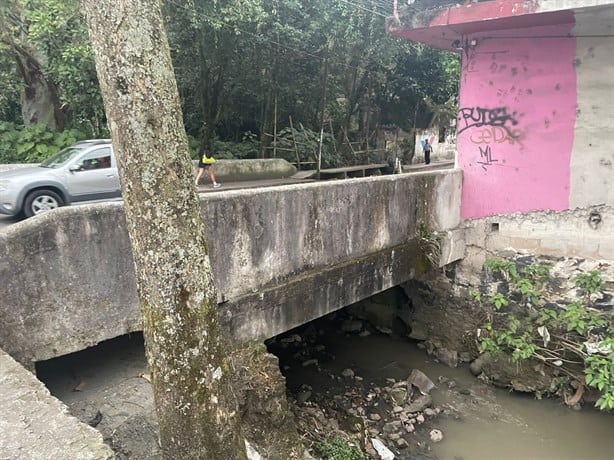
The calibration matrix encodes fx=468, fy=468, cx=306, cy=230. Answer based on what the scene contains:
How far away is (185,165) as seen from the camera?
2205mm

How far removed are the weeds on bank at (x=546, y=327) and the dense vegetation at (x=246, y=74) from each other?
8.20 m

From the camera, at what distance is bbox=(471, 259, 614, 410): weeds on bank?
6.49 metres

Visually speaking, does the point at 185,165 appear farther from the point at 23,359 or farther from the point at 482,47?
the point at 482,47


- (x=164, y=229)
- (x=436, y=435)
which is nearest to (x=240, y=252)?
(x=164, y=229)

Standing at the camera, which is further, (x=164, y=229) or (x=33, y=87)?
(x=33, y=87)

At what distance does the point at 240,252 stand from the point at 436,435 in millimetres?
3886

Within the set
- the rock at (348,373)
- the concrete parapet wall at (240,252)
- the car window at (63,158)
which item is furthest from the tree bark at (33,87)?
the rock at (348,373)

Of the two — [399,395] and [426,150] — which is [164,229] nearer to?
[399,395]

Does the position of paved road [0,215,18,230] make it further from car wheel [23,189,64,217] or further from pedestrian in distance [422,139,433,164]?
pedestrian in distance [422,139,433,164]

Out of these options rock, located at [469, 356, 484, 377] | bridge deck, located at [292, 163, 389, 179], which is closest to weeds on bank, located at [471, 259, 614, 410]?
rock, located at [469, 356, 484, 377]

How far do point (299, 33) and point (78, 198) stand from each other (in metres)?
8.41

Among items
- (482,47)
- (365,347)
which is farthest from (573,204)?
(365,347)

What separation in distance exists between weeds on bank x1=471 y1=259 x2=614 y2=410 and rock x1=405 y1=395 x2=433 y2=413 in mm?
1155

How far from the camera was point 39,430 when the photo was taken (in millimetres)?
2143
